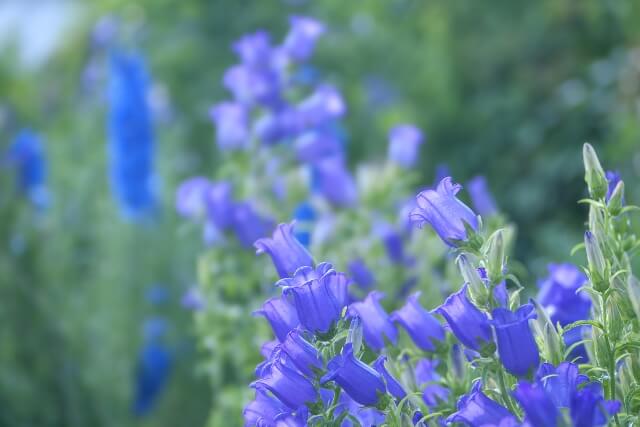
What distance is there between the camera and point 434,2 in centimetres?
359

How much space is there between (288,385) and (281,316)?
8 cm

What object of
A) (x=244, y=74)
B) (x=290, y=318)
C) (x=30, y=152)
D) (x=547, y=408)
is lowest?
(x=547, y=408)

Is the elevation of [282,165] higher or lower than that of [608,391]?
higher

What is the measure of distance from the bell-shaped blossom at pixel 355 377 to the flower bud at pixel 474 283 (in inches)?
3.8

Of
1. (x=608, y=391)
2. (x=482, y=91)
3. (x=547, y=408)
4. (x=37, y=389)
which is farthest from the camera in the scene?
(x=482, y=91)

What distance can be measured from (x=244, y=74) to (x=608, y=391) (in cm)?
95

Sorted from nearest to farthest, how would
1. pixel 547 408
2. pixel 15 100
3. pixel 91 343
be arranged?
Result: pixel 547 408, pixel 91 343, pixel 15 100

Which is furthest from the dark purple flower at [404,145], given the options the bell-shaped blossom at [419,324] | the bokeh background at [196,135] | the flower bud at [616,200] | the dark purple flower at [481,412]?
the dark purple flower at [481,412]

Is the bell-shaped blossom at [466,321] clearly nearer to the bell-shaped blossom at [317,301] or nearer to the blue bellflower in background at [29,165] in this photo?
the bell-shaped blossom at [317,301]

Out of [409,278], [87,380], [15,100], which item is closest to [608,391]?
[409,278]

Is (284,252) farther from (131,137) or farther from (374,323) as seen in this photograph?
(131,137)

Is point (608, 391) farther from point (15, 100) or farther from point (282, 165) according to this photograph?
point (15, 100)

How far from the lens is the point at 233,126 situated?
1.47 metres

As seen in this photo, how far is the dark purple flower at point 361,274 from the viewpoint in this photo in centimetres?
125
